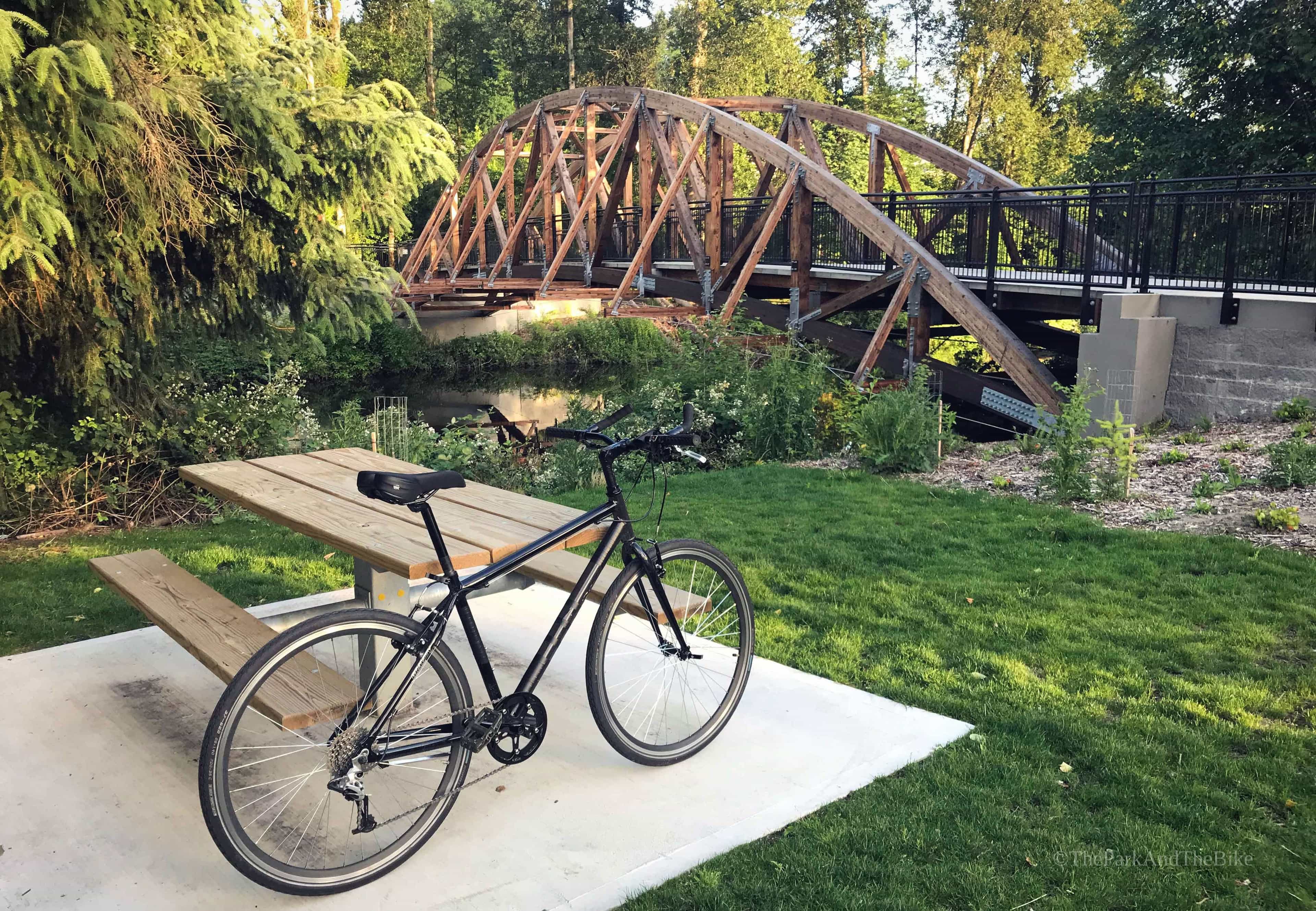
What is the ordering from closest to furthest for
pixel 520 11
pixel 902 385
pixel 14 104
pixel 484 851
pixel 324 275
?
pixel 484 851
pixel 14 104
pixel 324 275
pixel 902 385
pixel 520 11

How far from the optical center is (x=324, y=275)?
809 centimetres

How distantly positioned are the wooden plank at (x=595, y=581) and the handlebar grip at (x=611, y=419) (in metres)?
0.46

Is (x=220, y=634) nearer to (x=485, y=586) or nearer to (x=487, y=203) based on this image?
(x=485, y=586)

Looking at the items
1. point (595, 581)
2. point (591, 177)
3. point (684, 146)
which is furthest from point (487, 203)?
point (595, 581)

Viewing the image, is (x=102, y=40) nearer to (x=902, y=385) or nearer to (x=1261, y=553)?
(x=1261, y=553)

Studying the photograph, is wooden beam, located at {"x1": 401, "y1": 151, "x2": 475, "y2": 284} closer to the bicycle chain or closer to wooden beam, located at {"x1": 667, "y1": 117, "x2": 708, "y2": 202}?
wooden beam, located at {"x1": 667, "y1": 117, "x2": 708, "y2": 202}

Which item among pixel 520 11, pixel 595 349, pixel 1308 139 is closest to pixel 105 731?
pixel 1308 139

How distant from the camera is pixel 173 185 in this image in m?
6.89

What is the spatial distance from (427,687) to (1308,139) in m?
19.2

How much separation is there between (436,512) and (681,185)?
14.9 meters

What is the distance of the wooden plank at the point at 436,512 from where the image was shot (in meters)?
3.29

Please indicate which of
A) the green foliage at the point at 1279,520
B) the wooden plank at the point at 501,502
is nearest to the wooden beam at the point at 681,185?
the green foliage at the point at 1279,520

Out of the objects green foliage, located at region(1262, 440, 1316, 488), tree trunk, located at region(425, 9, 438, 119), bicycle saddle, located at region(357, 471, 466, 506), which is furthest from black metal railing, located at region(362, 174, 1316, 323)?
tree trunk, located at region(425, 9, 438, 119)

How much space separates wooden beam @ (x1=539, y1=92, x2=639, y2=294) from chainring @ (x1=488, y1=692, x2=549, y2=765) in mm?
16484
